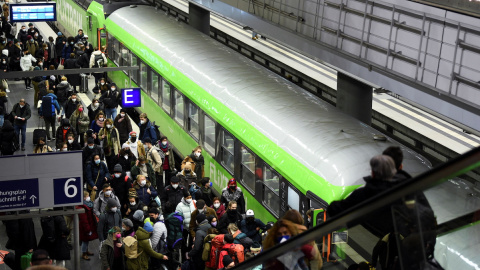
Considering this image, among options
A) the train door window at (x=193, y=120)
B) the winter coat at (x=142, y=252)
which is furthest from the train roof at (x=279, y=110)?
the winter coat at (x=142, y=252)

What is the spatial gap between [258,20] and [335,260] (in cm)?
1215

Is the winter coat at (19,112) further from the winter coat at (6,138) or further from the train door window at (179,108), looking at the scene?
the train door window at (179,108)

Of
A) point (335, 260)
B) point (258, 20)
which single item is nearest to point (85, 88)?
point (258, 20)

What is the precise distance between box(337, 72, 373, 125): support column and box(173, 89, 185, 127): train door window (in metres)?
4.82

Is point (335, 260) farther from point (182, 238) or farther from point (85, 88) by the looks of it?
point (85, 88)

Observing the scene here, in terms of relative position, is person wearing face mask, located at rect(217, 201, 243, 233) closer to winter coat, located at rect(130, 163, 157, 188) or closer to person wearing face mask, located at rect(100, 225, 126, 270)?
person wearing face mask, located at rect(100, 225, 126, 270)

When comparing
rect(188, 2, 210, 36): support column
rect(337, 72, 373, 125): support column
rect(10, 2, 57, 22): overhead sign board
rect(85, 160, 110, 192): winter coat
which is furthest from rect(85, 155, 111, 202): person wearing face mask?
rect(10, 2, 57, 22): overhead sign board

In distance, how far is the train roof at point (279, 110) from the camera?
36.2 ft

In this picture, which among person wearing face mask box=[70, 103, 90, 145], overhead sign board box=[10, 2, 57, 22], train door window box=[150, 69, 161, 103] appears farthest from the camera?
overhead sign board box=[10, 2, 57, 22]

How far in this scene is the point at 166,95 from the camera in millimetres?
18641

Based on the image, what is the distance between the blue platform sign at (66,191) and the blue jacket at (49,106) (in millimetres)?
9806

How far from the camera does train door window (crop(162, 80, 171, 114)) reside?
60.5 feet

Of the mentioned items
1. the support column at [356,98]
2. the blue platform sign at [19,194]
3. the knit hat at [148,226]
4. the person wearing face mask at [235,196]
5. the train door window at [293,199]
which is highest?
the support column at [356,98]

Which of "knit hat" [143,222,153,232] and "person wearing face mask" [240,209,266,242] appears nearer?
"knit hat" [143,222,153,232]
